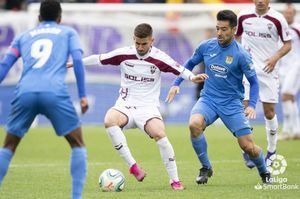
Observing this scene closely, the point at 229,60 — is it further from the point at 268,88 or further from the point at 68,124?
the point at 68,124

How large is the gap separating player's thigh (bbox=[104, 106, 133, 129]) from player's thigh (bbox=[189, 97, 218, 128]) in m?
0.86

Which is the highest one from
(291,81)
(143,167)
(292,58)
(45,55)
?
(45,55)

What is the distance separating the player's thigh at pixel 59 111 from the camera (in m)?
9.24

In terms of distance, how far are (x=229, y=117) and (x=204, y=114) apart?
34 cm

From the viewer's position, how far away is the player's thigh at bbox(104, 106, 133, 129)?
460 inches

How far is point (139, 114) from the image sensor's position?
1180cm

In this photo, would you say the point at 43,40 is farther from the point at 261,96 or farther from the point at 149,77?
the point at 261,96

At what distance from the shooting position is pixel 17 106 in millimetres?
9328

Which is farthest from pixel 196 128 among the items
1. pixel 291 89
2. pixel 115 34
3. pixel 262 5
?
pixel 115 34

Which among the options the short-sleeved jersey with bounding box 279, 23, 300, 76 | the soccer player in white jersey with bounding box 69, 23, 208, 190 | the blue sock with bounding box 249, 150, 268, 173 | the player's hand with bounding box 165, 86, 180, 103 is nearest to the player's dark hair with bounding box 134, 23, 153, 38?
the soccer player in white jersey with bounding box 69, 23, 208, 190

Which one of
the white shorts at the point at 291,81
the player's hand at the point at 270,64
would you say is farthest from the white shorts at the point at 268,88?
the white shorts at the point at 291,81

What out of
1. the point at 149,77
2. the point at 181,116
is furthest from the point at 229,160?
the point at 181,116

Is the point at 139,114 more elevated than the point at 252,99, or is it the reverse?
the point at 252,99

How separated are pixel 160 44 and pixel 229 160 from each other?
894 centimetres
